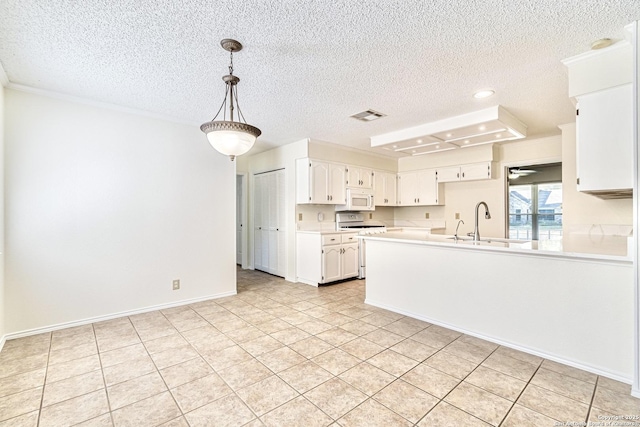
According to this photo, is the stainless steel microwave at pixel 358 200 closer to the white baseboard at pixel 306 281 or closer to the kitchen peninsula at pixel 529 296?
the white baseboard at pixel 306 281

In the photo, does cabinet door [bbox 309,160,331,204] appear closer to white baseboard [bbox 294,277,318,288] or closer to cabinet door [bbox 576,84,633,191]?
white baseboard [bbox 294,277,318,288]

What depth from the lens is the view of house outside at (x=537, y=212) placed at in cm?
591

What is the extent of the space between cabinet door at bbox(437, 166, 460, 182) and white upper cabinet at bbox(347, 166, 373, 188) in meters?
1.32

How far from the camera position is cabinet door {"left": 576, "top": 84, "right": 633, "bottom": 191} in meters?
2.15

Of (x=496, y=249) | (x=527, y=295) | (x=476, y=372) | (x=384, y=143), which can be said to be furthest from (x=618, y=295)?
(x=384, y=143)

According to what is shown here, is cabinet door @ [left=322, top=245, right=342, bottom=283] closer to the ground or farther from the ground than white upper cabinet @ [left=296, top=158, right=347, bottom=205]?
closer to the ground

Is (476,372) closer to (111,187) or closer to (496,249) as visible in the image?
(496,249)

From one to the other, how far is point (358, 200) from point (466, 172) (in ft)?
6.52

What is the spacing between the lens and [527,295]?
252 centimetres

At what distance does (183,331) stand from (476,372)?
106 inches

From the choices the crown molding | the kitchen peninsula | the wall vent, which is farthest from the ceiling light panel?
the crown molding

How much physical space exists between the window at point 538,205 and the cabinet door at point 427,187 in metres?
1.56

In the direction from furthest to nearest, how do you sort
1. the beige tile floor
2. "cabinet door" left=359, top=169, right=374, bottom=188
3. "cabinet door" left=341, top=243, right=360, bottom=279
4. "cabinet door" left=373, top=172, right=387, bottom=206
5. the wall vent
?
"cabinet door" left=373, top=172, right=387, bottom=206, "cabinet door" left=359, top=169, right=374, bottom=188, "cabinet door" left=341, top=243, right=360, bottom=279, the wall vent, the beige tile floor

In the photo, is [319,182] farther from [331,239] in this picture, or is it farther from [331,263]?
[331,263]
